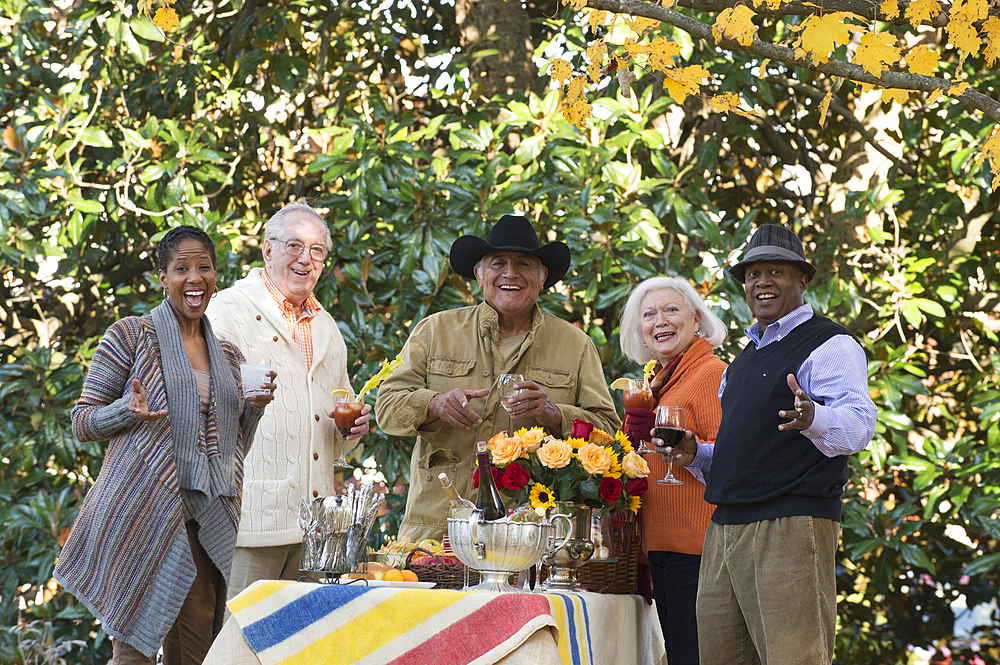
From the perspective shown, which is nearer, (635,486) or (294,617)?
(294,617)

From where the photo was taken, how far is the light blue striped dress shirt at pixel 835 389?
2273 mm

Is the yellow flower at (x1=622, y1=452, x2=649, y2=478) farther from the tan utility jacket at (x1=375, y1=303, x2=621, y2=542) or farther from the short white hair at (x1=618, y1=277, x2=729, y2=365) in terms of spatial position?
the short white hair at (x1=618, y1=277, x2=729, y2=365)

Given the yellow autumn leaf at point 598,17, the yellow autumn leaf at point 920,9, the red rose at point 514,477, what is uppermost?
the yellow autumn leaf at point 598,17

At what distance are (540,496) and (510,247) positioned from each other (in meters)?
0.94

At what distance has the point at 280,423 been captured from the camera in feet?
10.2

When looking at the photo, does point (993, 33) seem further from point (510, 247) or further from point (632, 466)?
point (510, 247)

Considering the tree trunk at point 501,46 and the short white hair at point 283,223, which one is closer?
the short white hair at point 283,223

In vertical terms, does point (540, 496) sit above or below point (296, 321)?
below

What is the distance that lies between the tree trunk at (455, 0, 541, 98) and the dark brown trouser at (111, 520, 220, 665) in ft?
11.3

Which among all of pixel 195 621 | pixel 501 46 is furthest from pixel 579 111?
pixel 501 46

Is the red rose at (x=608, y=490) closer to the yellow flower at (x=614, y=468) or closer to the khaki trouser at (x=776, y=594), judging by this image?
the yellow flower at (x=614, y=468)

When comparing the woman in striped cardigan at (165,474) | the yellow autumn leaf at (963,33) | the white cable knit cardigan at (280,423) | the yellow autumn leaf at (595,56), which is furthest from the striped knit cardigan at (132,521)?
the yellow autumn leaf at (963,33)

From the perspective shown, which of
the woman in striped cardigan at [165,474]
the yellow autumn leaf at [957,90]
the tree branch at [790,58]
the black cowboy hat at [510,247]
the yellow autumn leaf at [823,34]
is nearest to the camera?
the yellow autumn leaf at [823,34]

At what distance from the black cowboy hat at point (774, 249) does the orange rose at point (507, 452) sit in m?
0.74
